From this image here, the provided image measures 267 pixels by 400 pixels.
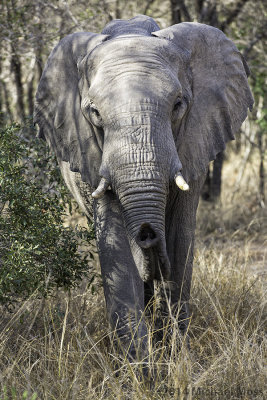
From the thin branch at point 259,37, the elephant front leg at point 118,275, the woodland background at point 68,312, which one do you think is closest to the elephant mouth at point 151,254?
the elephant front leg at point 118,275

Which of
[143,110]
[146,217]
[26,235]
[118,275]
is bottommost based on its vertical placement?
[118,275]

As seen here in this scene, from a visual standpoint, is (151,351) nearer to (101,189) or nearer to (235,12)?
(101,189)

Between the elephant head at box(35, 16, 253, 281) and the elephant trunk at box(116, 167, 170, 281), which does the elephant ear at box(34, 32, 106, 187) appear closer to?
the elephant head at box(35, 16, 253, 281)

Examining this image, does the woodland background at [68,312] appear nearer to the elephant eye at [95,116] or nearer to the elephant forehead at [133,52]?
the elephant eye at [95,116]

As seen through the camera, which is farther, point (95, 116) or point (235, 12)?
point (235, 12)

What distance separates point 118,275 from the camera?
4270 mm

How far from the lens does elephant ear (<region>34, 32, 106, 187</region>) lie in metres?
4.46

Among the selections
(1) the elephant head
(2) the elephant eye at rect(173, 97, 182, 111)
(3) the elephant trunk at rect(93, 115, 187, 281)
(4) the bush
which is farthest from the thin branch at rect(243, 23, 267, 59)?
(3) the elephant trunk at rect(93, 115, 187, 281)

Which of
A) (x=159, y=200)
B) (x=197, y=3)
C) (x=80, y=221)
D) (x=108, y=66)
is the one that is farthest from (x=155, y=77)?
(x=197, y=3)

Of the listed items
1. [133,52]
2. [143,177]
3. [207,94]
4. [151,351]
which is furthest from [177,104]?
[151,351]

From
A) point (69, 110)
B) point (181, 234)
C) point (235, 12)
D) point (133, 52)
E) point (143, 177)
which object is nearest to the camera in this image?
point (143, 177)

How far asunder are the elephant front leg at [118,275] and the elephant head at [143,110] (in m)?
0.18

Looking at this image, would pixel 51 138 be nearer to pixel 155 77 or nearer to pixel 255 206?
pixel 155 77

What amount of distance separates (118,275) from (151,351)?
0.61 metres
